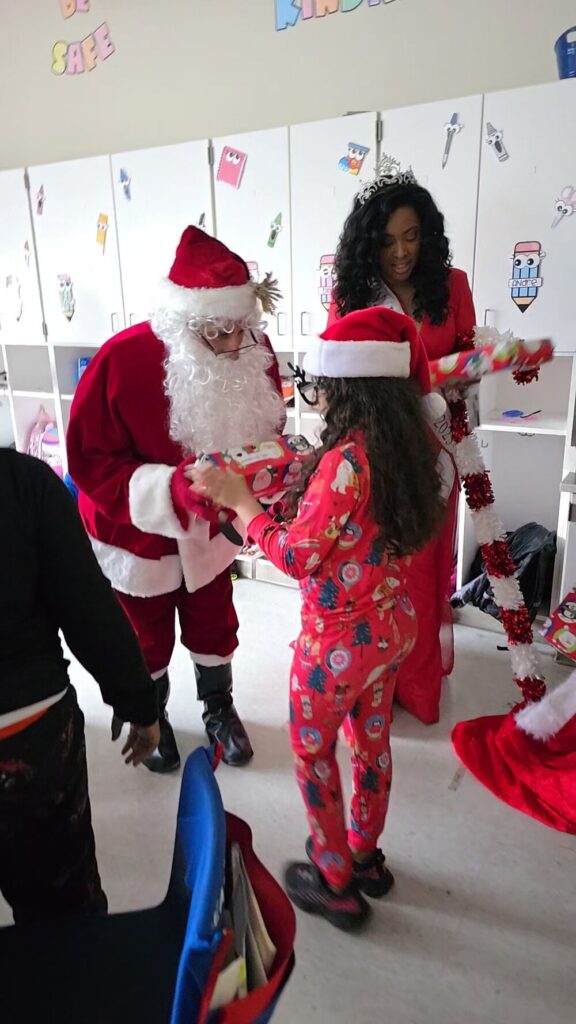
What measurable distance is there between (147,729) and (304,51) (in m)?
3.07

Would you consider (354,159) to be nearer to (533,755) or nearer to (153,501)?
(153,501)

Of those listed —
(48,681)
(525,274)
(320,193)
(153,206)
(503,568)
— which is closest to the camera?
(48,681)

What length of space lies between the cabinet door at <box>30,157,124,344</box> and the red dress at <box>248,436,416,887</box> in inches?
93.7

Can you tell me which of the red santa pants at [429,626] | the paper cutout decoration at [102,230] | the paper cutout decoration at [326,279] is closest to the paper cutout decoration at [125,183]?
the paper cutout decoration at [102,230]

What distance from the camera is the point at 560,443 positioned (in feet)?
9.54

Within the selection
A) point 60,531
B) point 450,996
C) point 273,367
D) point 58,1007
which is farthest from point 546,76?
point 58,1007

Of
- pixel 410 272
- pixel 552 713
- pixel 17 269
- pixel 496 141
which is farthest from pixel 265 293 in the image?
pixel 17 269

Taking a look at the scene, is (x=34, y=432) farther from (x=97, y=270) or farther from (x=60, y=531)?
(x=60, y=531)

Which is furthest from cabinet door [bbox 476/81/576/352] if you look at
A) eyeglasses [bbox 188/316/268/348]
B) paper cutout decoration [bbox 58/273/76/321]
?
paper cutout decoration [bbox 58/273/76/321]

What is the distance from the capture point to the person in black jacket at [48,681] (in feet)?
3.09

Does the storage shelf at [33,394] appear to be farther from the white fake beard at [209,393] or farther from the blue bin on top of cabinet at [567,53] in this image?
the blue bin on top of cabinet at [567,53]

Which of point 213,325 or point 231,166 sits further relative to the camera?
point 231,166

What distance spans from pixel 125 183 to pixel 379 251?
164 centimetres

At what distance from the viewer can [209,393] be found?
5.57ft
